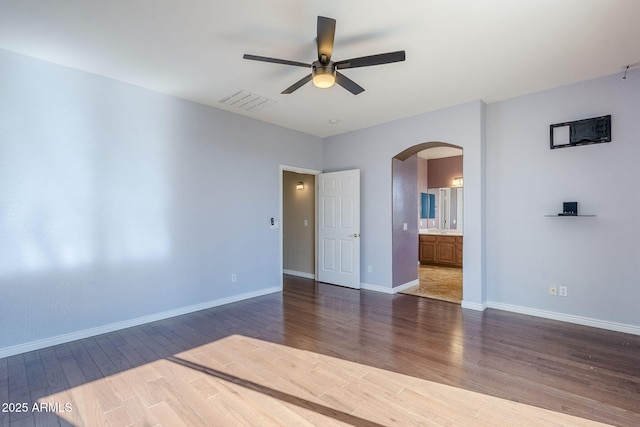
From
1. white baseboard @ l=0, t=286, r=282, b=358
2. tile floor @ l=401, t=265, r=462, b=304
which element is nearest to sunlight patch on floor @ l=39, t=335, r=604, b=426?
white baseboard @ l=0, t=286, r=282, b=358

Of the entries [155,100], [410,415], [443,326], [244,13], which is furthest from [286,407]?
[155,100]

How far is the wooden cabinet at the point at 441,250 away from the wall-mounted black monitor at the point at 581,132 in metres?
3.68

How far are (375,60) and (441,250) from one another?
6.03 m

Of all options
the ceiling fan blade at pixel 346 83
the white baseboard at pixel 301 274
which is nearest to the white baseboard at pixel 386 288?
the white baseboard at pixel 301 274

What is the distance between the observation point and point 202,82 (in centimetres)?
364

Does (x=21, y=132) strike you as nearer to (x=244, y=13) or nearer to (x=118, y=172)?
(x=118, y=172)

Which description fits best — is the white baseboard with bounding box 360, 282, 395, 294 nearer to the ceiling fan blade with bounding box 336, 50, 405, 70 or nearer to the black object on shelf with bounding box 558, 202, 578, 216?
the black object on shelf with bounding box 558, 202, 578, 216

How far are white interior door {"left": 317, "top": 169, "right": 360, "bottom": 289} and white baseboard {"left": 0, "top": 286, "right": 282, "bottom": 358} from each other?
61.6 inches

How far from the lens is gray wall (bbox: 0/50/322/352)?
2.97 meters

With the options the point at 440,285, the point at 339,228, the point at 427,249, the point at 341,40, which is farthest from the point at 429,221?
the point at 341,40

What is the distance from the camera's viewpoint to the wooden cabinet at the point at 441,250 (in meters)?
7.26

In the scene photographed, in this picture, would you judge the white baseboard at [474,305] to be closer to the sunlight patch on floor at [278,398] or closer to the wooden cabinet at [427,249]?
the sunlight patch on floor at [278,398]

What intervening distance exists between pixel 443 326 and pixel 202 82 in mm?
4106

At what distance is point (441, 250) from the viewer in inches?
296
